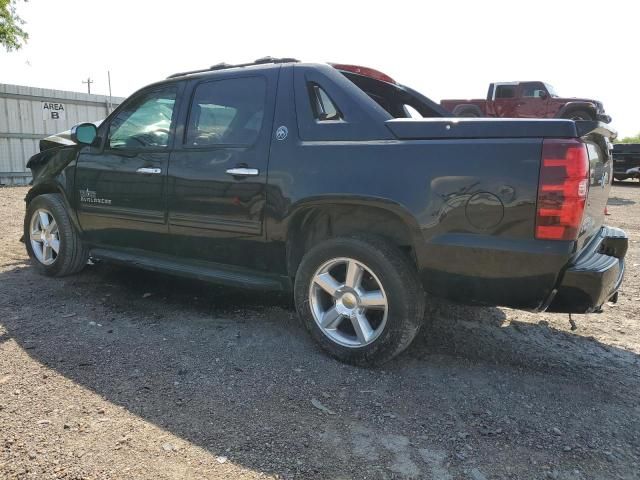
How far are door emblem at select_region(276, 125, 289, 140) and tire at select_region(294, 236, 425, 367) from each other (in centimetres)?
75

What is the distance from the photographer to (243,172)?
3.37 metres

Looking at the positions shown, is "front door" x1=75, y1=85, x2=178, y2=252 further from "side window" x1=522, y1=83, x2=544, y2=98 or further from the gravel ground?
"side window" x1=522, y1=83, x2=544, y2=98

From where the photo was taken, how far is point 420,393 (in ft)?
9.20

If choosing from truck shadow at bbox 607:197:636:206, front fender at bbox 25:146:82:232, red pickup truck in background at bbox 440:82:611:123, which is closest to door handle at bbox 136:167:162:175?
front fender at bbox 25:146:82:232

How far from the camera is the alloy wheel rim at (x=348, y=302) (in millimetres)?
3037

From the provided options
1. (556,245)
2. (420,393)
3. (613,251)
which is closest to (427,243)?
(556,245)

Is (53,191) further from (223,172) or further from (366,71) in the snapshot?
(366,71)

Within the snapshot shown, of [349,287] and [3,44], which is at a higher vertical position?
[3,44]

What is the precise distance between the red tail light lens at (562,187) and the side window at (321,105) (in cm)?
128

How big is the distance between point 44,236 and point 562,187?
4592mm

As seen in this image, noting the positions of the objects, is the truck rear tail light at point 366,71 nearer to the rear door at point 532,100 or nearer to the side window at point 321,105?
the side window at point 321,105

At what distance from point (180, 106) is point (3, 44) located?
15.1 m

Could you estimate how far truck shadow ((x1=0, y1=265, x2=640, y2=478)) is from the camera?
2.46 m

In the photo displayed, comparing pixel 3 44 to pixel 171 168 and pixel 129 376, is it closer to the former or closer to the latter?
pixel 171 168
